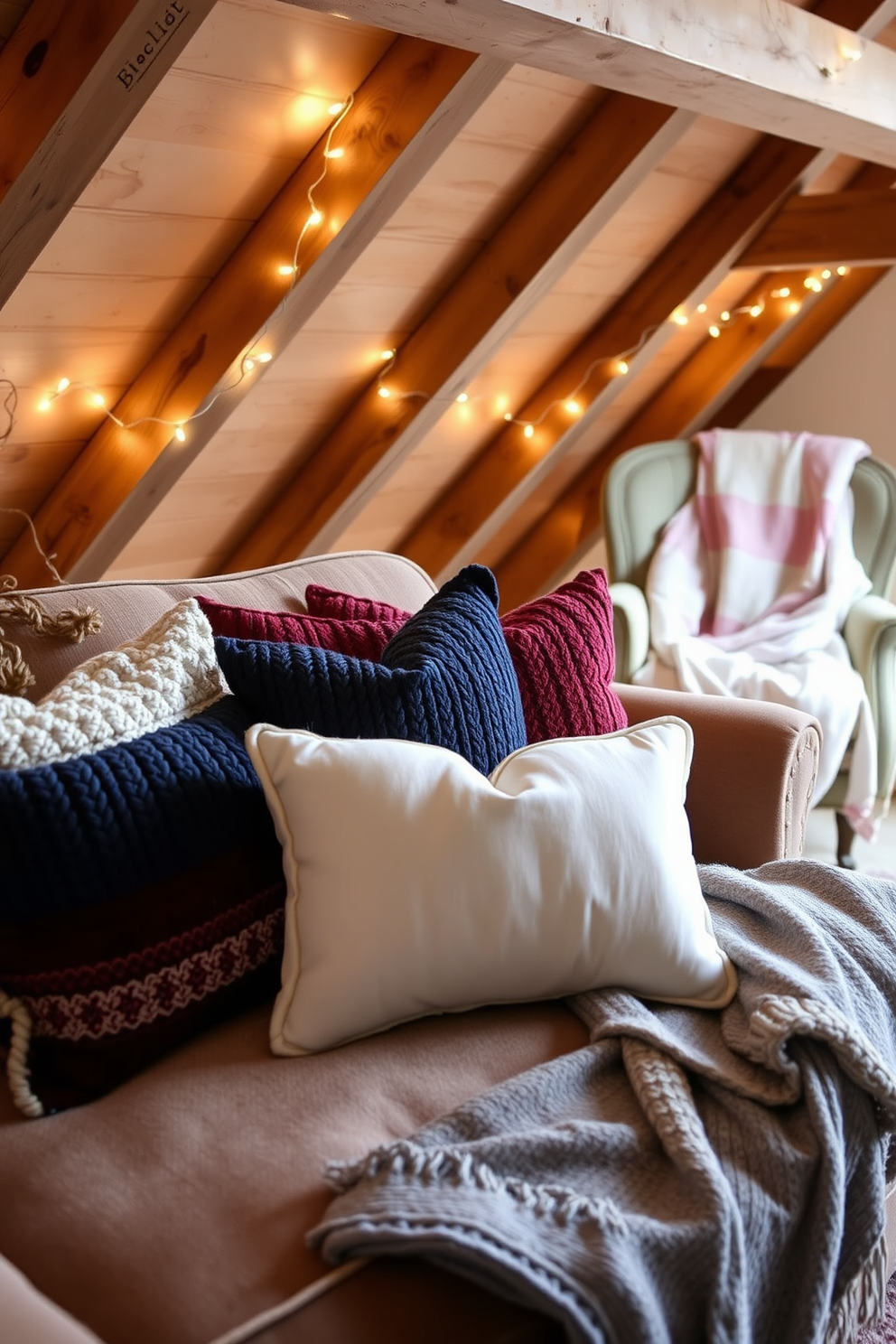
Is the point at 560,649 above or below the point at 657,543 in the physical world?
below

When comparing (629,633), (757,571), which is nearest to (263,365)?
(629,633)

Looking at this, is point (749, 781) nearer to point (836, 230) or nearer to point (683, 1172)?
point (683, 1172)

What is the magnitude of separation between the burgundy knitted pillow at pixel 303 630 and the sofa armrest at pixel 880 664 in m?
1.55

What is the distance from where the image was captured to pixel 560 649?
1524 mm

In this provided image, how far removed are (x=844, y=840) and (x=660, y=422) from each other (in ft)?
4.52

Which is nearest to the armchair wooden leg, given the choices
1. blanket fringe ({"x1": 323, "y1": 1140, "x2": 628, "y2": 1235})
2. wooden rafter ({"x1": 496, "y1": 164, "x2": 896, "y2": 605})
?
wooden rafter ({"x1": 496, "y1": 164, "x2": 896, "y2": 605})

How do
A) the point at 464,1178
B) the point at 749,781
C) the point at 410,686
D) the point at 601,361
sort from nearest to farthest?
the point at 464,1178 < the point at 410,686 < the point at 749,781 < the point at 601,361

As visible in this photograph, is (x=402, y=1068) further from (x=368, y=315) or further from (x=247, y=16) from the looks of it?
(x=368, y=315)

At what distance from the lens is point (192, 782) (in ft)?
3.71

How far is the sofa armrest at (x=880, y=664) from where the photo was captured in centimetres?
266

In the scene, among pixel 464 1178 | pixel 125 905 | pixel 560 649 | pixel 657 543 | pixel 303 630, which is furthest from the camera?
pixel 657 543

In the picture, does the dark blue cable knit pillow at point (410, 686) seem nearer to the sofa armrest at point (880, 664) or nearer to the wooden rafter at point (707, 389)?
the sofa armrest at point (880, 664)

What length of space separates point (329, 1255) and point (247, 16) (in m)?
1.53

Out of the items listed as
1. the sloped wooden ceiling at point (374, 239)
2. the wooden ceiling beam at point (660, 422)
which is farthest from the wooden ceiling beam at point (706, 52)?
the wooden ceiling beam at point (660, 422)
